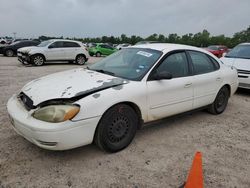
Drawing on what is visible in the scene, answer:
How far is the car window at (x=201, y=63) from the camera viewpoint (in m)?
4.63

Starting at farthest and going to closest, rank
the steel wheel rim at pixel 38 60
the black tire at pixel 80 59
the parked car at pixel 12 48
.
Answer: the parked car at pixel 12 48 < the black tire at pixel 80 59 < the steel wheel rim at pixel 38 60

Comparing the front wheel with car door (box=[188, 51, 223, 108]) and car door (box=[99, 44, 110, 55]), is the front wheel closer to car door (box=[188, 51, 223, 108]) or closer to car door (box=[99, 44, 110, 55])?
car door (box=[99, 44, 110, 55])

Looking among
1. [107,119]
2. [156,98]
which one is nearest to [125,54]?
[156,98]

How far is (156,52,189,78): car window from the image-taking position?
407 centimetres

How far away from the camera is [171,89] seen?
401cm

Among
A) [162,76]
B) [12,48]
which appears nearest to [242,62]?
[162,76]

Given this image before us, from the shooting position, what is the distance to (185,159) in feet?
11.2

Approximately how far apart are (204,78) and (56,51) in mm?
11866

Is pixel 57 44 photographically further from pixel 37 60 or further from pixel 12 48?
pixel 12 48

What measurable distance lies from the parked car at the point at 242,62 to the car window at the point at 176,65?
142 inches

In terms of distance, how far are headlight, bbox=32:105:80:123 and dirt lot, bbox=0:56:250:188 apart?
650 mm

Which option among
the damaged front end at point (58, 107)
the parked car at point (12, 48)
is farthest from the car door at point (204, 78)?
the parked car at point (12, 48)

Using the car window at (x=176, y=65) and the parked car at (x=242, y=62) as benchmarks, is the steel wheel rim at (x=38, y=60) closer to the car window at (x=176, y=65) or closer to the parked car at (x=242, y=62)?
the parked car at (x=242, y=62)

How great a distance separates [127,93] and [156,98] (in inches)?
23.6
